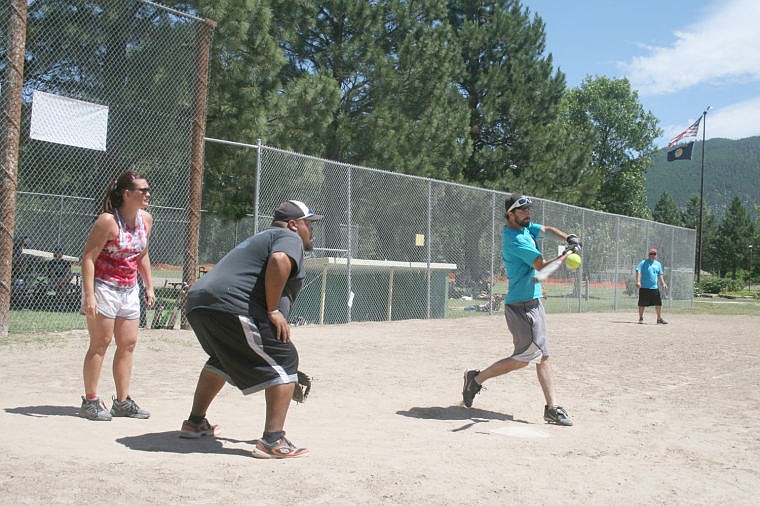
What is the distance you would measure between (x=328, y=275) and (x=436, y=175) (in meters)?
12.6

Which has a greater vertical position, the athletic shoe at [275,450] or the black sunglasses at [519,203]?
the black sunglasses at [519,203]

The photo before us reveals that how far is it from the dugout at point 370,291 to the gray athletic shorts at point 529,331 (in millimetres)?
7296

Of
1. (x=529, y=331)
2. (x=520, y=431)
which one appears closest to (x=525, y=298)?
(x=529, y=331)

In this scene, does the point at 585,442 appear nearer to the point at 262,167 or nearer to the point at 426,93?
the point at 262,167

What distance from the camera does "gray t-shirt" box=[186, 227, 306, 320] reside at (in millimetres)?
4359

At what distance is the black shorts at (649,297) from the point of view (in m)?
18.1

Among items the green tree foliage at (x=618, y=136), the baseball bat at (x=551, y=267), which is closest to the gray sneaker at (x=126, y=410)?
the baseball bat at (x=551, y=267)

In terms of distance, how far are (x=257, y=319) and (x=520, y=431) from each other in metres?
2.43

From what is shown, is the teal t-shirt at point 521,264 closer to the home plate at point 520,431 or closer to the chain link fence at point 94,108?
the home plate at point 520,431

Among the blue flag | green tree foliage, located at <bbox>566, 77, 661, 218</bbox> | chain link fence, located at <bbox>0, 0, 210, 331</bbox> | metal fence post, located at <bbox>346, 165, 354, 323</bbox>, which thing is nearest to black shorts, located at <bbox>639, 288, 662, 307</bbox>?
metal fence post, located at <bbox>346, 165, 354, 323</bbox>

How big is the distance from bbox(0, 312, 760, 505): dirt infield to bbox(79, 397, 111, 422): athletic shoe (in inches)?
3.4

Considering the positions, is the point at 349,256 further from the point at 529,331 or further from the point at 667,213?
the point at 667,213

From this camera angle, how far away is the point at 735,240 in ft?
282

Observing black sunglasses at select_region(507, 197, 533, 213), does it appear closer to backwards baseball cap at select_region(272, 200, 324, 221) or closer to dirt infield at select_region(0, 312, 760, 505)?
dirt infield at select_region(0, 312, 760, 505)
